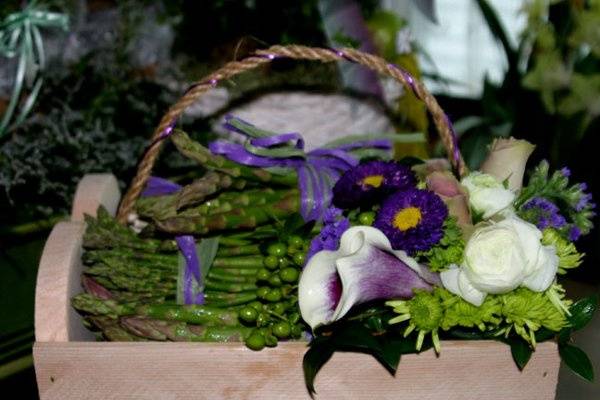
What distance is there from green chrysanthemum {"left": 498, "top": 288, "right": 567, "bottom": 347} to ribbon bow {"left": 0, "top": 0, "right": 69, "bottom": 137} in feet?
3.10

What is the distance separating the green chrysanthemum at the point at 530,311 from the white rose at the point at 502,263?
0.04 feet

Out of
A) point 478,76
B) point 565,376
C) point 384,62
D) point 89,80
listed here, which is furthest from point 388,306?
point 478,76

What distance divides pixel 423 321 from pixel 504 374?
15 cm

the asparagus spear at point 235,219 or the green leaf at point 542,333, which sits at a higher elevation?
the asparagus spear at point 235,219

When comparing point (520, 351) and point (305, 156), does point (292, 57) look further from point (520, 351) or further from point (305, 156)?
point (520, 351)

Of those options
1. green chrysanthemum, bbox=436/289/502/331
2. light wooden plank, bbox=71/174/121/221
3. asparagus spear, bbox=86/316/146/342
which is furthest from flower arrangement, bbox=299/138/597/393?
light wooden plank, bbox=71/174/121/221

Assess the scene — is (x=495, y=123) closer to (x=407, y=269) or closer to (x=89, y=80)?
(x=89, y=80)

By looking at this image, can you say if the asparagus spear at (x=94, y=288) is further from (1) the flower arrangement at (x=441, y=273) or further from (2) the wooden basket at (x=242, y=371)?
(1) the flower arrangement at (x=441, y=273)

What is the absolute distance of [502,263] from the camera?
81cm

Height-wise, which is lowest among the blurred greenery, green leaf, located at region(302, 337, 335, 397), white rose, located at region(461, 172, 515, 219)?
the blurred greenery

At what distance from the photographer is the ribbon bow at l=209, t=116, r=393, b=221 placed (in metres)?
1.02

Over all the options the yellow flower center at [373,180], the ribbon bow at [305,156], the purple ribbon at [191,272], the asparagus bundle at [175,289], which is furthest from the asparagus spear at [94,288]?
the yellow flower center at [373,180]

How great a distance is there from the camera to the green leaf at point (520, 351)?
2.85ft

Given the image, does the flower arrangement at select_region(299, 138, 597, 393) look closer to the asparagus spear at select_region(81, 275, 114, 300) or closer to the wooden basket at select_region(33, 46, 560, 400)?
the wooden basket at select_region(33, 46, 560, 400)
